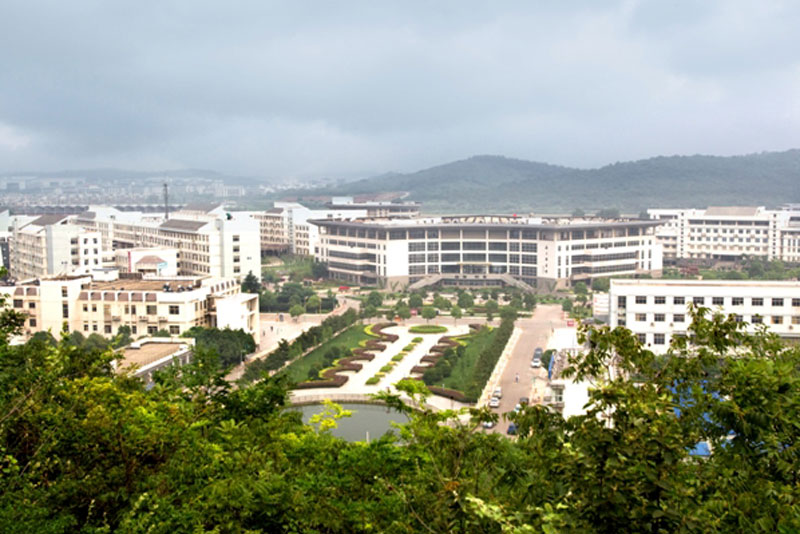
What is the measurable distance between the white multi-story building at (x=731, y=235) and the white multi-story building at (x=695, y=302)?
2750 centimetres

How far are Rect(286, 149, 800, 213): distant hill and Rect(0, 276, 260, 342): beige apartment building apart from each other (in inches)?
3021

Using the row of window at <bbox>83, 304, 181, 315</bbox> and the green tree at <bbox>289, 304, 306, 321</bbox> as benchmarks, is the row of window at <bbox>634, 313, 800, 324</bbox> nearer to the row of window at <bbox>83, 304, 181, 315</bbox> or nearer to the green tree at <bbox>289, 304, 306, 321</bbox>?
the row of window at <bbox>83, 304, 181, 315</bbox>

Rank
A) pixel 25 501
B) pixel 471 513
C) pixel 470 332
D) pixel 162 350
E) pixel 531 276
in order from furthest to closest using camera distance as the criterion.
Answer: pixel 531 276, pixel 470 332, pixel 162 350, pixel 25 501, pixel 471 513

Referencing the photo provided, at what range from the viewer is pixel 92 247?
32406 millimetres

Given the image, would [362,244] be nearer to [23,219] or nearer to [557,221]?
[557,221]

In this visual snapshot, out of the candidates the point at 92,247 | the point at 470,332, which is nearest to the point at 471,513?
the point at 470,332

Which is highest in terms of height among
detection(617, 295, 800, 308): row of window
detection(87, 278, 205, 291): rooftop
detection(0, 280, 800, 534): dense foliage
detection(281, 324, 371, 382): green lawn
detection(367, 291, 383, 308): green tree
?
detection(0, 280, 800, 534): dense foliage

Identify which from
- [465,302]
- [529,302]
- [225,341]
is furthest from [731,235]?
[225,341]

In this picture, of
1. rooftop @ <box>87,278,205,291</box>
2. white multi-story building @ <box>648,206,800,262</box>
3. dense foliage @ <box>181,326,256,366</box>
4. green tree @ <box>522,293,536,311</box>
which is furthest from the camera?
white multi-story building @ <box>648,206,800,262</box>

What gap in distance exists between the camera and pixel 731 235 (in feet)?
144

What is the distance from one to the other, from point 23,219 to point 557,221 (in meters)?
24.0

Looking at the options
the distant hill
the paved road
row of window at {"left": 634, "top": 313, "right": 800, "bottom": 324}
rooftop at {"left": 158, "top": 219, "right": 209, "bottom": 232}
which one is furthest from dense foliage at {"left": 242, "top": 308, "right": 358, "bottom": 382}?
the distant hill

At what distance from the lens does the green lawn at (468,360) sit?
60.0 ft

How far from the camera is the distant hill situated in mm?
95125
